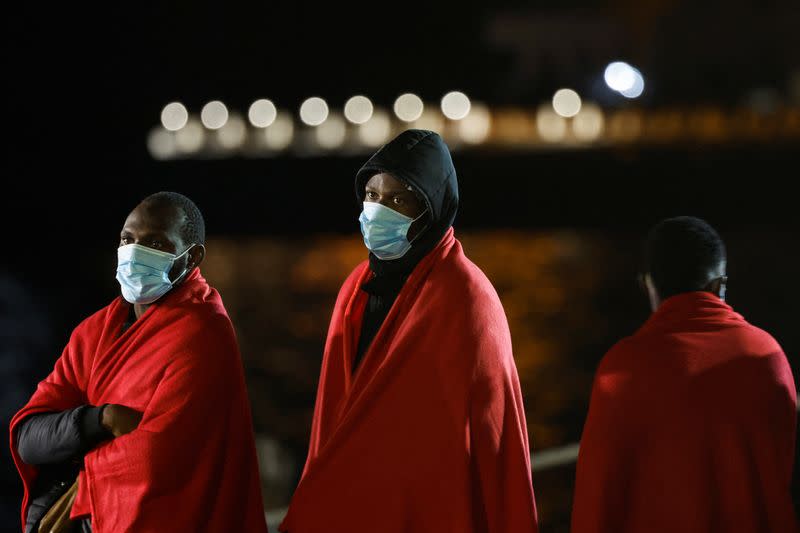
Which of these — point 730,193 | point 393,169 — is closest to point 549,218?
point 730,193

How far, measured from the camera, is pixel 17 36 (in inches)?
1165

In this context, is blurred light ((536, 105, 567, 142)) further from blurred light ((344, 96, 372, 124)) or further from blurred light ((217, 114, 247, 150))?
blurred light ((217, 114, 247, 150))

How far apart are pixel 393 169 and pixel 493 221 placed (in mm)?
32626

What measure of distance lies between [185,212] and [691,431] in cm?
129

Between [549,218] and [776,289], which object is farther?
[549,218]

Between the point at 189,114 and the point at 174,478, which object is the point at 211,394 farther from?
the point at 189,114

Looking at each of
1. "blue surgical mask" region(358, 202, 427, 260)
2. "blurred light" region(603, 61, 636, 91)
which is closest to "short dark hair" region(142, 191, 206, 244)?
"blue surgical mask" region(358, 202, 427, 260)

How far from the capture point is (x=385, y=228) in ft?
8.75

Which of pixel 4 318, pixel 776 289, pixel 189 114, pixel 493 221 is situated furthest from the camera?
pixel 189 114

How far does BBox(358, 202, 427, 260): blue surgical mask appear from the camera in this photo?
267 centimetres

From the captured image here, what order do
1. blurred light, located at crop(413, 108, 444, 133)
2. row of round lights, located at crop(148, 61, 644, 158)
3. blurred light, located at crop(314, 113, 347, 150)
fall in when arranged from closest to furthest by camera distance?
row of round lights, located at crop(148, 61, 644, 158)
blurred light, located at crop(413, 108, 444, 133)
blurred light, located at crop(314, 113, 347, 150)

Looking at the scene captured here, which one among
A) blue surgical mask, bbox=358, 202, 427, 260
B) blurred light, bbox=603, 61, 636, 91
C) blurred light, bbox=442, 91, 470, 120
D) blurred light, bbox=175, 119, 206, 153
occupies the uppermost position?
blurred light, bbox=603, 61, 636, 91

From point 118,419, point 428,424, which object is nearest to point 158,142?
point 118,419

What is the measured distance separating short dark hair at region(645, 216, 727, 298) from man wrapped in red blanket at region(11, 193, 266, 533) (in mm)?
1025
